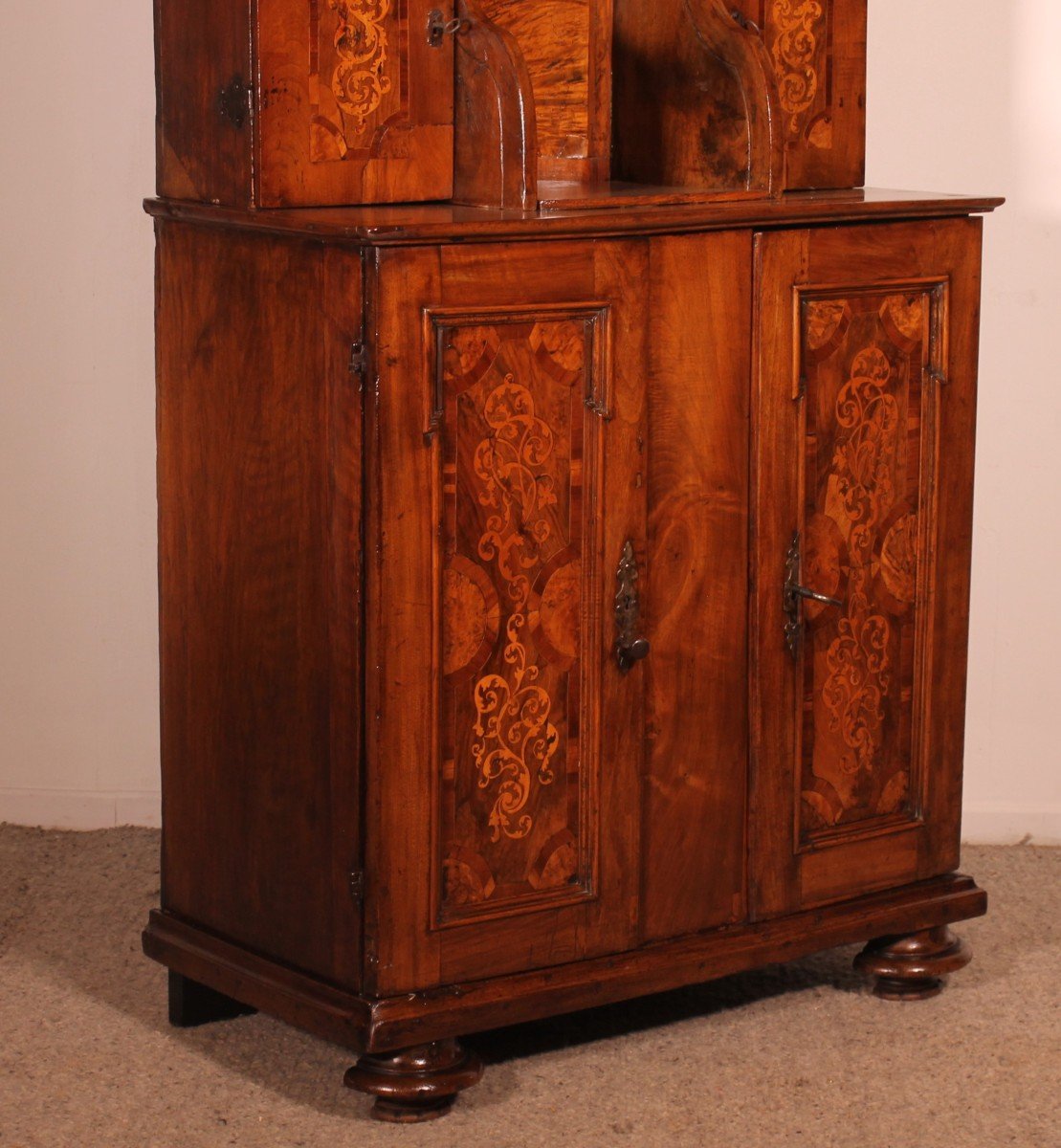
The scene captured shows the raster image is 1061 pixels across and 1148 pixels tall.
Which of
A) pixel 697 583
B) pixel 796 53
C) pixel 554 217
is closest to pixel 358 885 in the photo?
pixel 697 583

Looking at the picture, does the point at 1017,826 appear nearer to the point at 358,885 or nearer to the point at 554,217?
the point at 358,885

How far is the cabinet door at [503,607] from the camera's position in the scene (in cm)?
265

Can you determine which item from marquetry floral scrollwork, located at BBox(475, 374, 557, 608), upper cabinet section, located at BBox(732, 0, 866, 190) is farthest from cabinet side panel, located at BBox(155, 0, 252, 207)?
upper cabinet section, located at BBox(732, 0, 866, 190)

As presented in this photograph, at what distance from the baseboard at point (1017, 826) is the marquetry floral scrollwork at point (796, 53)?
1418 mm

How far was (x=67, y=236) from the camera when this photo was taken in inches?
150

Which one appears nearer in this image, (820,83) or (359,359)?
(359,359)

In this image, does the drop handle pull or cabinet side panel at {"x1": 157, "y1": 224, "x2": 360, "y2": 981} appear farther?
the drop handle pull

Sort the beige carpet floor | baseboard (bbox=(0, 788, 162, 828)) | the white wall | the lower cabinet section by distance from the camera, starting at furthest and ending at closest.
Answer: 1. baseboard (bbox=(0, 788, 162, 828))
2. the white wall
3. the beige carpet floor
4. the lower cabinet section

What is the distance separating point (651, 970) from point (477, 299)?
0.93 meters

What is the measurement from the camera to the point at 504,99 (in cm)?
279

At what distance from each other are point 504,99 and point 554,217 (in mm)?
203

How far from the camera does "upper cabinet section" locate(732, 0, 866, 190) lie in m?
3.18

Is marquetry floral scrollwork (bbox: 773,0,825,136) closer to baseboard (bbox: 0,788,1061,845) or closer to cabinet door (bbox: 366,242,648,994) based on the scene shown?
cabinet door (bbox: 366,242,648,994)

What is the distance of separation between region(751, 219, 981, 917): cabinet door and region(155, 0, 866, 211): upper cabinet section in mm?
202
